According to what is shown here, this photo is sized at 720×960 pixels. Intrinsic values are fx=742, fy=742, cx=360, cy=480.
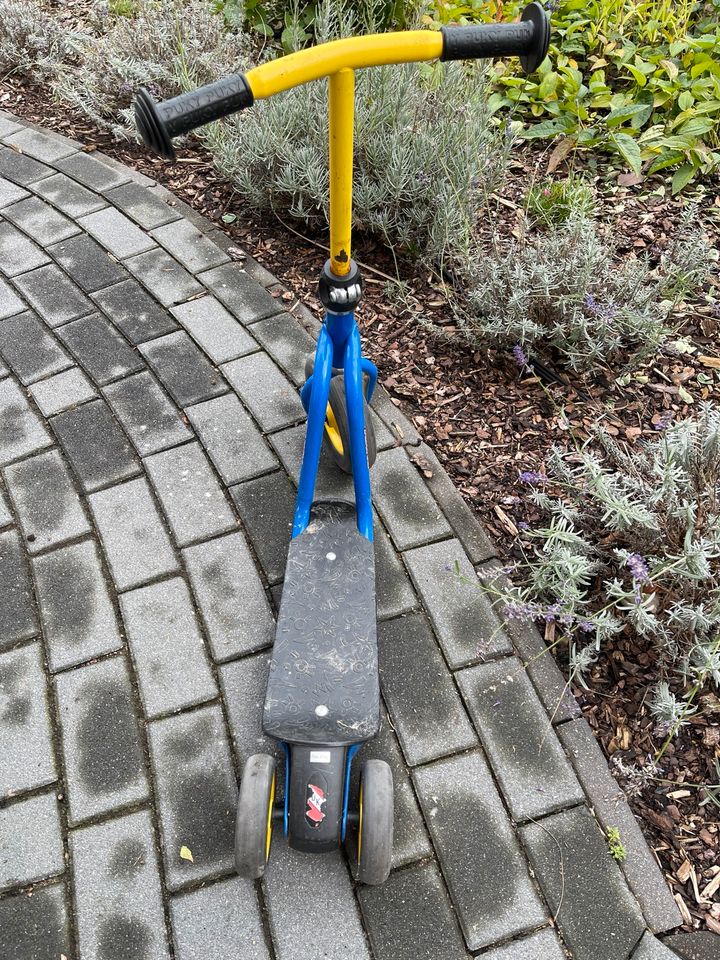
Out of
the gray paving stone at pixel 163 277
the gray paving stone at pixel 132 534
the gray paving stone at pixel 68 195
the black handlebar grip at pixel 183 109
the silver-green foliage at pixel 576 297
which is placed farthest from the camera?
the gray paving stone at pixel 68 195

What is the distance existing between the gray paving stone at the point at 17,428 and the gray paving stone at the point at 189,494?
43cm

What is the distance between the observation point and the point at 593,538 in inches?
91.5

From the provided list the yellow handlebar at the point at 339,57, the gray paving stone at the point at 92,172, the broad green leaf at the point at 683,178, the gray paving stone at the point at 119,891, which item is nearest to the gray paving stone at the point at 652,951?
the gray paving stone at the point at 119,891

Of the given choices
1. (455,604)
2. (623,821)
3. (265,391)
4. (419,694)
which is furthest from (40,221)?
(623,821)

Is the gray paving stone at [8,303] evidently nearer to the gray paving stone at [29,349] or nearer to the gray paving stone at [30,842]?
the gray paving stone at [29,349]

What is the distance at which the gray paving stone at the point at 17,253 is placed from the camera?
10.6ft

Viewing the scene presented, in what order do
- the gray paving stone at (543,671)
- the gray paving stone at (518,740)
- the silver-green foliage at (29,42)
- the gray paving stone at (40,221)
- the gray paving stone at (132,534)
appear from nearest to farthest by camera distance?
1. the gray paving stone at (518,740)
2. the gray paving stone at (543,671)
3. the gray paving stone at (132,534)
4. the gray paving stone at (40,221)
5. the silver-green foliage at (29,42)

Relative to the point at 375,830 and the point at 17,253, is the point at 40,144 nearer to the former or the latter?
the point at 17,253

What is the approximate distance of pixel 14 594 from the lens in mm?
2293

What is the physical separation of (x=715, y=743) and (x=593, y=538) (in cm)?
66

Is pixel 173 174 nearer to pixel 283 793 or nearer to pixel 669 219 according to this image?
pixel 669 219

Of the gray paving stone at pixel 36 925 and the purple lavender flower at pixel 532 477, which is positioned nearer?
the gray paving stone at pixel 36 925

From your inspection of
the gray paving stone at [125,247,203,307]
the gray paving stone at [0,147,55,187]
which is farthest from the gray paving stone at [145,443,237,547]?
the gray paving stone at [0,147,55,187]

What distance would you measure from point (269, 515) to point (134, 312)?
117cm
